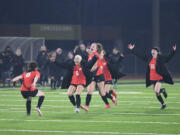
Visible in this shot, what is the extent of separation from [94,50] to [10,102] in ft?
14.5

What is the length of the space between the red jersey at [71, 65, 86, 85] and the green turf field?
35.5 inches

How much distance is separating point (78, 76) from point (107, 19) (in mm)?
31794

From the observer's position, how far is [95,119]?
15930mm

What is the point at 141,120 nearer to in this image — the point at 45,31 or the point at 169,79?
the point at 169,79

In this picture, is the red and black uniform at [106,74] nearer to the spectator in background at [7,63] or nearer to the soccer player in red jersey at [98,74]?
the soccer player in red jersey at [98,74]

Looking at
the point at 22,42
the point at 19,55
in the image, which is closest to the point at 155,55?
the point at 19,55

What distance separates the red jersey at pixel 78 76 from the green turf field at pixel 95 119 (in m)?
0.90

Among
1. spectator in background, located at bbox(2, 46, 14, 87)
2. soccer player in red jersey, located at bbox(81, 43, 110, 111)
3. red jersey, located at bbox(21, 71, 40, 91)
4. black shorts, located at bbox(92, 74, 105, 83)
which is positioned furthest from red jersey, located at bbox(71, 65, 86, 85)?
spectator in background, located at bbox(2, 46, 14, 87)

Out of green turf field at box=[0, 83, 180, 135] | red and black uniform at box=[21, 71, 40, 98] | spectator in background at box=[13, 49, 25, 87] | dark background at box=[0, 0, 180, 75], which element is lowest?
green turf field at box=[0, 83, 180, 135]

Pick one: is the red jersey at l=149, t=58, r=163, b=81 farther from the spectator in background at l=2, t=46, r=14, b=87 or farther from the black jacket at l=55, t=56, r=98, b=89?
the spectator in background at l=2, t=46, r=14, b=87

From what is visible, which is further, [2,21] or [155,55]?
[2,21]

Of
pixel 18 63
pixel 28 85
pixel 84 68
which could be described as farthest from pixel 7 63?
pixel 28 85

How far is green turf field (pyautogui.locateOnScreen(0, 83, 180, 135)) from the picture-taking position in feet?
45.1

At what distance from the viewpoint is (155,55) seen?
63.3 ft
